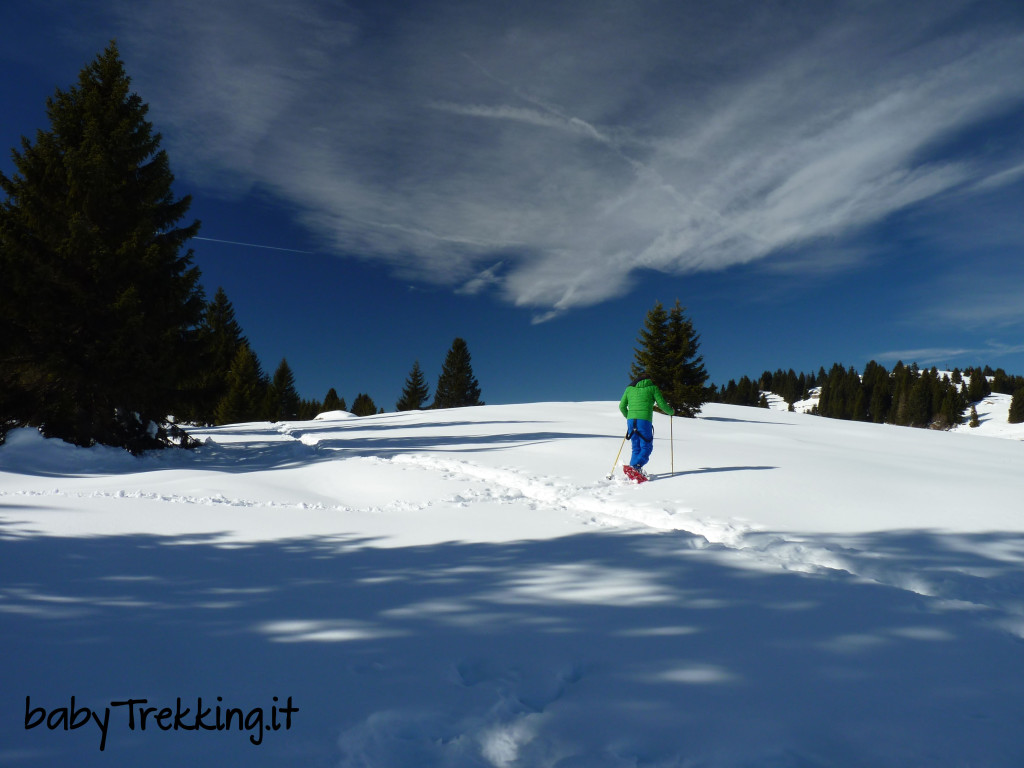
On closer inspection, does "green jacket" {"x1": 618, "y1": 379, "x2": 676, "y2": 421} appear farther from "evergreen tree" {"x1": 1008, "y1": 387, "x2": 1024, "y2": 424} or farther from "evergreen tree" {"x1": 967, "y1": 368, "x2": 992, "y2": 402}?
"evergreen tree" {"x1": 967, "y1": 368, "x2": 992, "y2": 402}

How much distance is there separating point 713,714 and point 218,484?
761cm

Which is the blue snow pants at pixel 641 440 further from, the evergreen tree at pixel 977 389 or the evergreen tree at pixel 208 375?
the evergreen tree at pixel 977 389

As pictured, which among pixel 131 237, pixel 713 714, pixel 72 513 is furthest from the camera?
pixel 131 237

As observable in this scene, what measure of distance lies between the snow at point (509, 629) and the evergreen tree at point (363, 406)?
75691 millimetres

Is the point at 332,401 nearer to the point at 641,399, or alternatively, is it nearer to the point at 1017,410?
the point at 641,399

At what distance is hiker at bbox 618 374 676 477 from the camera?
30.1ft

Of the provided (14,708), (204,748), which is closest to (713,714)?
(204,748)

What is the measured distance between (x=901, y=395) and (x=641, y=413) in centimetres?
10475

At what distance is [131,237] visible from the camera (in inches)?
472

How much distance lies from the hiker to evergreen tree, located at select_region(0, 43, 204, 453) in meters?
10.8

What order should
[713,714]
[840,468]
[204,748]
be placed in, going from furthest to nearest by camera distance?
[840,468] < [713,714] < [204,748]

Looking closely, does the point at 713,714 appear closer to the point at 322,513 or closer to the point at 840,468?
the point at 322,513

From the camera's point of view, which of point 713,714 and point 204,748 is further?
point 713,714

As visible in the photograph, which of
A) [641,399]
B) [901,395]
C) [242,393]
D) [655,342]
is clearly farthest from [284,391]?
[901,395]
